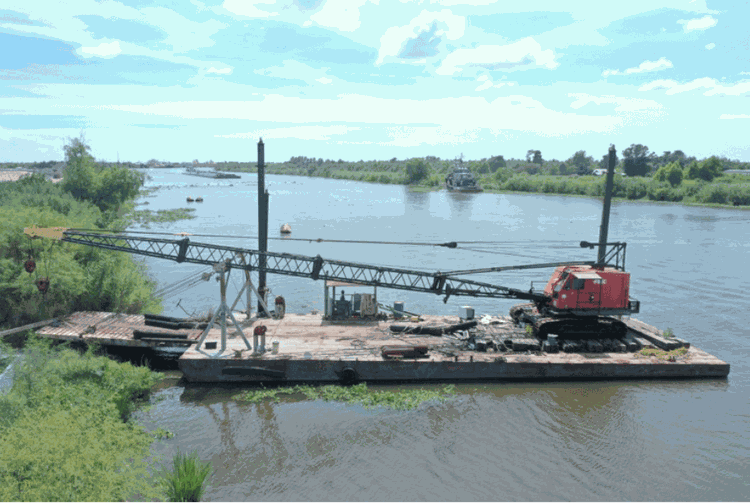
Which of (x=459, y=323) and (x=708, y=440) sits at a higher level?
(x=459, y=323)

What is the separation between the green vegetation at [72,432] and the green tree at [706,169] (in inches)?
5468

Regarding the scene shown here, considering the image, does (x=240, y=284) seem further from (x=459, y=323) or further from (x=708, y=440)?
(x=708, y=440)

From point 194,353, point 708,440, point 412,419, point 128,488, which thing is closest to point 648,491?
point 708,440

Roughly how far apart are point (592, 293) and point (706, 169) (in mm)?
123834

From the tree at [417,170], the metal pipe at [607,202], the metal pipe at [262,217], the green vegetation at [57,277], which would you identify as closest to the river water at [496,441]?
the metal pipe at [262,217]

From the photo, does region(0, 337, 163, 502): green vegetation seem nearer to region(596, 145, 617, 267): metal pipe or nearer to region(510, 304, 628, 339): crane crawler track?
region(510, 304, 628, 339): crane crawler track

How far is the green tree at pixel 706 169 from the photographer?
407 feet

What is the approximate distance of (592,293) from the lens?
24.7 m

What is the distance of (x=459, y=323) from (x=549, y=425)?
25.2 ft

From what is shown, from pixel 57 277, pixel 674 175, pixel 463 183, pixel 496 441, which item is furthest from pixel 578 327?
pixel 463 183

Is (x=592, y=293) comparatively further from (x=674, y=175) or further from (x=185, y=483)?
(x=674, y=175)

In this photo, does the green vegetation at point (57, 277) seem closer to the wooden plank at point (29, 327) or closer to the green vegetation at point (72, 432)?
the wooden plank at point (29, 327)

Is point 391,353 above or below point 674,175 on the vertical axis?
below

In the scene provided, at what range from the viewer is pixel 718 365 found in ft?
77.1
